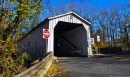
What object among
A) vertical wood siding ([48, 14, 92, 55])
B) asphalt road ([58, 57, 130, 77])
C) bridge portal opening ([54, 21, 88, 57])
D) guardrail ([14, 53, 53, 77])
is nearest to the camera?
guardrail ([14, 53, 53, 77])

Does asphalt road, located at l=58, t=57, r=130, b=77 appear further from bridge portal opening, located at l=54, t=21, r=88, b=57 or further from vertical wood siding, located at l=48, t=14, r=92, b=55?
bridge portal opening, located at l=54, t=21, r=88, b=57

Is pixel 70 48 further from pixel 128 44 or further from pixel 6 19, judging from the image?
pixel 128 44

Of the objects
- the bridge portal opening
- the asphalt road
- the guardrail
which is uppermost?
the bridge portal opening

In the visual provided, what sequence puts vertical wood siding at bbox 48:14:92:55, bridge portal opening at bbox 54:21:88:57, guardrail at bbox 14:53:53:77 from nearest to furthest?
guardrail at bbox 14:53:53:77 < vertical wood siding at bbox 48:14:92:55 < bridge portal opening at bbox 54:21:88:57

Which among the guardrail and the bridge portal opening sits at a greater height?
the bridge portal opening

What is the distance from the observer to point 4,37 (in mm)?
6984

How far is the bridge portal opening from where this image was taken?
19.5 metres

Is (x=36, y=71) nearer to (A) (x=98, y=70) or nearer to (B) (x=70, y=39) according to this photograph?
(A) (x=98, y=70)

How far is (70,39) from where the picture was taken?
23359 mm

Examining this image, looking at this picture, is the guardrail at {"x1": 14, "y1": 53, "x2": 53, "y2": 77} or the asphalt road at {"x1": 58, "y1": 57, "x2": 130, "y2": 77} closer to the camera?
the guardrail at {"x1": 14, "y1": 53, "x2": 53, "y2": 77}

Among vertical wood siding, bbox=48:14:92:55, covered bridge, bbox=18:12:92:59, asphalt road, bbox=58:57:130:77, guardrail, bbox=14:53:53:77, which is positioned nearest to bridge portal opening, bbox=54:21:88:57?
covered bridge, bbox=18:12:92:59

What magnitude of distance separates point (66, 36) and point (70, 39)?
1667 millimetres

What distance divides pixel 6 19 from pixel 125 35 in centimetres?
4210

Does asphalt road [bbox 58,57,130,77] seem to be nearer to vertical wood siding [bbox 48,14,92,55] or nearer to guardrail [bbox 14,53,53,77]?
guardrail [bbox 14,53,53,77]
